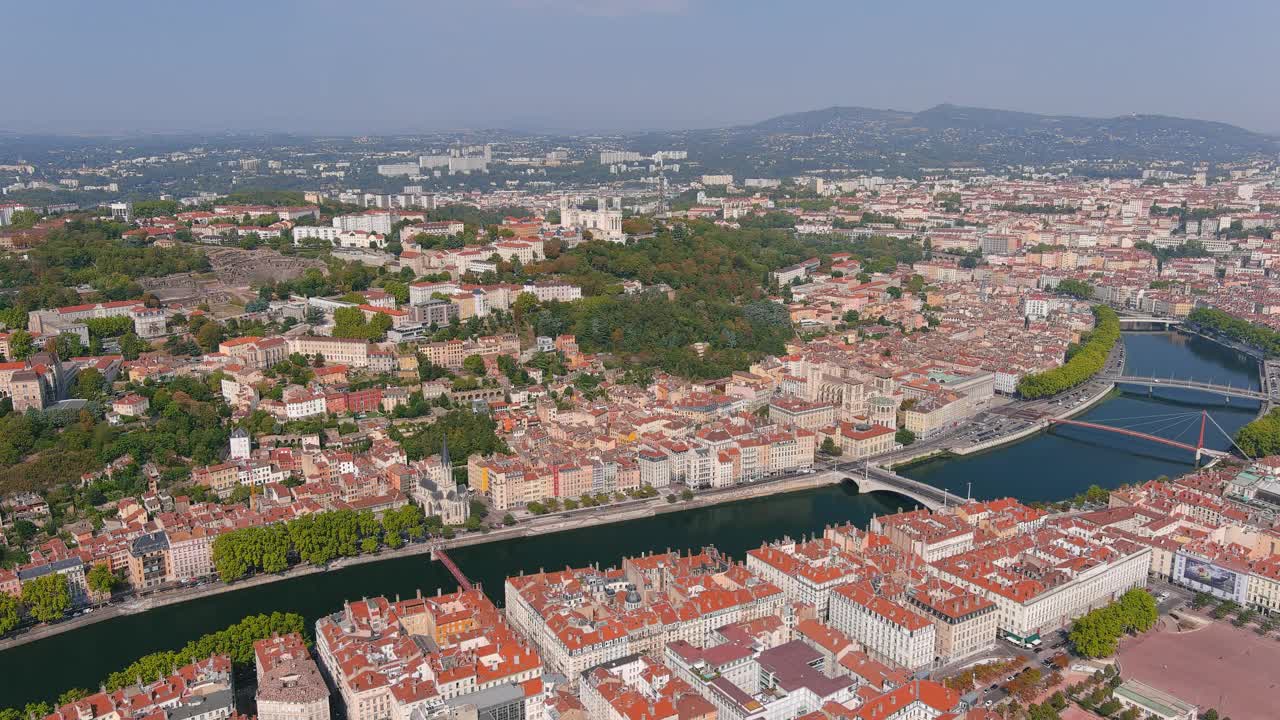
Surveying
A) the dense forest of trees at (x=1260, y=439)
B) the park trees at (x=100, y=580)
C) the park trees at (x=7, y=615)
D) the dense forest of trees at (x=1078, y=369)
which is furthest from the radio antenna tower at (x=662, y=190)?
the park trees at (x=7, y=615)

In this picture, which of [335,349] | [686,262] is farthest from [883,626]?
[686,262]

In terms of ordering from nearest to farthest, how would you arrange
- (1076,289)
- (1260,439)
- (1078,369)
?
(1260,439) < (1078,369) < (1076,289)

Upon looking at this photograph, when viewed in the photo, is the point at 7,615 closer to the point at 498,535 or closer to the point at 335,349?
the point at 498,535

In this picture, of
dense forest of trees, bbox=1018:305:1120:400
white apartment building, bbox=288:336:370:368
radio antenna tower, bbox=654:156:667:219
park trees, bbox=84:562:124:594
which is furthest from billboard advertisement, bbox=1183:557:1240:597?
radio antenna tower, bbox=654:156:667:219

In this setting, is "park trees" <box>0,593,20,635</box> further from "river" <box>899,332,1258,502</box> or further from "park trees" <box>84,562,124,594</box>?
"river" <box>899,332,1258,502</box>

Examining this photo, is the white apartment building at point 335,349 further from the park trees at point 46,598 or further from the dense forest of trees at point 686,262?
the park trees at point 46,598
